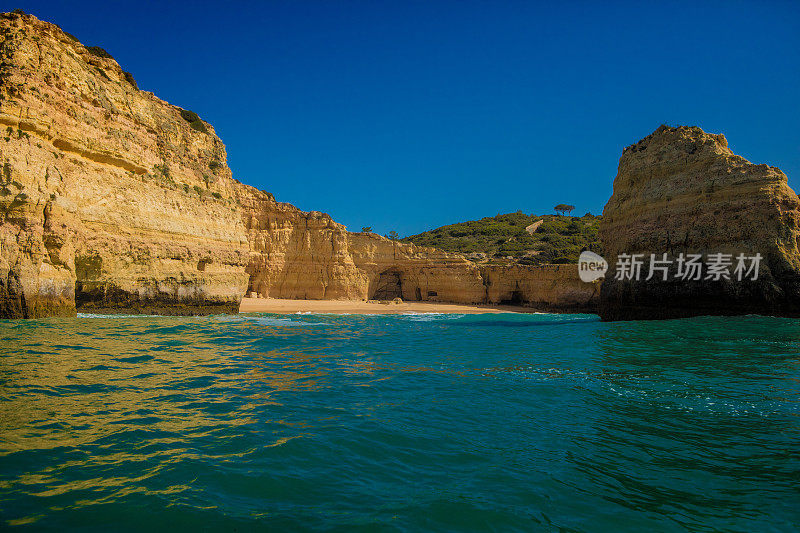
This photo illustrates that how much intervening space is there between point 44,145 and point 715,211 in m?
27.5

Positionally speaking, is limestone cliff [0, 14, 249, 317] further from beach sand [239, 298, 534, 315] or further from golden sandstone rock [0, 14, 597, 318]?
beach sand [239, 298, 534, 315]

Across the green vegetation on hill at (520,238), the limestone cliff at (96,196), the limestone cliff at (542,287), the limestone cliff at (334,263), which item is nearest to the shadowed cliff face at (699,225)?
the limestone cliff at (542,287)

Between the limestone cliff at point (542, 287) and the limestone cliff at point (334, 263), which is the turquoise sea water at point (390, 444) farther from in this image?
the limestone cliff at point (542, 287)

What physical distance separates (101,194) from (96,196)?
11.6 inches

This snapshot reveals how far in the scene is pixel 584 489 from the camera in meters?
3.60

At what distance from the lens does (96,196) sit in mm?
17844

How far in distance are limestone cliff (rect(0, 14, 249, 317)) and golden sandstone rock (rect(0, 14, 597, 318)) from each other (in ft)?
0.15

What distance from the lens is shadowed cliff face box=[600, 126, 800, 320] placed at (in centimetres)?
1778

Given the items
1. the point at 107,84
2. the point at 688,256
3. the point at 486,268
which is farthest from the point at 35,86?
the point at 486,268

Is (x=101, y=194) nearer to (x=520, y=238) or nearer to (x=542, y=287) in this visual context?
(x=542, y=287)

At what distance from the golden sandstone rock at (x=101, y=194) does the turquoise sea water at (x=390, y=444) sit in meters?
7.45

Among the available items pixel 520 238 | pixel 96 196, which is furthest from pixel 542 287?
pixel 96 196

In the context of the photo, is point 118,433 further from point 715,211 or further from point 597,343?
point 715,211

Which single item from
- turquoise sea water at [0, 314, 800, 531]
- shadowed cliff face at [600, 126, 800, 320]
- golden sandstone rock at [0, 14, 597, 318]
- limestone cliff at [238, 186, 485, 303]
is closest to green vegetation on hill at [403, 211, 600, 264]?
limestone cliff at [238, 186, 485, 303]
